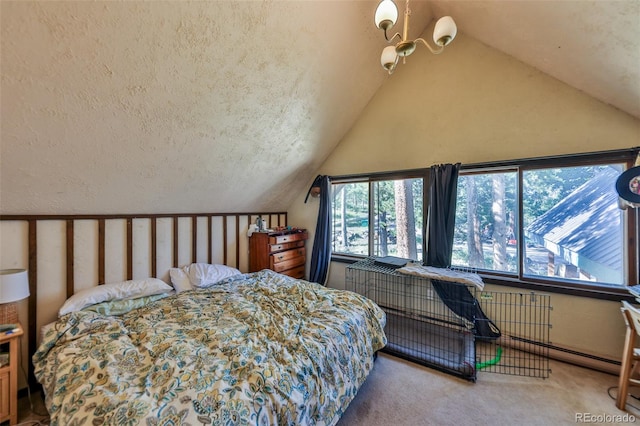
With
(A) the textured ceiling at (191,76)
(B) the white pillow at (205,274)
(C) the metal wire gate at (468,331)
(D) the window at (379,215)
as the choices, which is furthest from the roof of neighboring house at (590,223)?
(B) the white pillow at (205,274)

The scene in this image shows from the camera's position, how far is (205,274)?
8.67 ft

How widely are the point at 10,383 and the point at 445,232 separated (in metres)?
3.65

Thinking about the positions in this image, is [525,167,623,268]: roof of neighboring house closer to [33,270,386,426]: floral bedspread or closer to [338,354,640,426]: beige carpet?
[338,354,640,426]: beige carpet

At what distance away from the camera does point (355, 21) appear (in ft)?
7.27

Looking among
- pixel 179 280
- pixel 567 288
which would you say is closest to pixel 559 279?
pixel 567 288

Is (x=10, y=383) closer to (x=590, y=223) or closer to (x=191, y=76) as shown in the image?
(x=191, y=76)

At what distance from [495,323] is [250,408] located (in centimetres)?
265

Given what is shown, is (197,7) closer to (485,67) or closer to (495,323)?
(485,67)

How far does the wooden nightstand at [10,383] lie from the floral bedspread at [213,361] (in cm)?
14

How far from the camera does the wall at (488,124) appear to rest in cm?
210

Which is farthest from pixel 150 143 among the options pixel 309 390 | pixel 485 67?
pixel 485 67

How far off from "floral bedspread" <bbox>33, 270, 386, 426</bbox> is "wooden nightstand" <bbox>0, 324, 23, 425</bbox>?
0.14m

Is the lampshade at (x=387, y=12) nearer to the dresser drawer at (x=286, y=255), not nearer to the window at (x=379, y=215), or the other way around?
the window at (x=379, y=215)

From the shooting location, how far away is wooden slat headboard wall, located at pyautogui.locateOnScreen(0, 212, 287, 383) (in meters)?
1.83
